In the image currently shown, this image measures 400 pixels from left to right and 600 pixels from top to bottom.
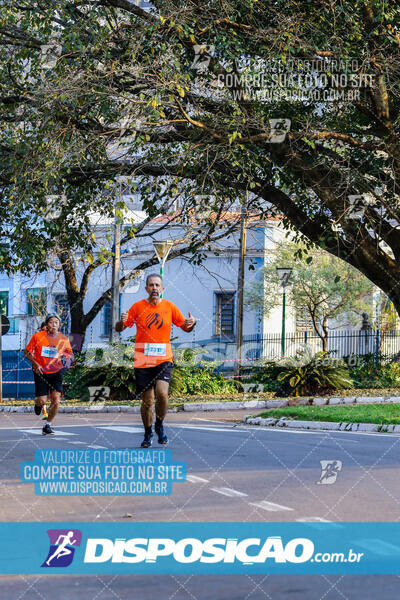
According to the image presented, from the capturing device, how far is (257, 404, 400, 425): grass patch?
15.1 metres

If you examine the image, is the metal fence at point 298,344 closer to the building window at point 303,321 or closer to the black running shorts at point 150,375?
the building window at point 303,321

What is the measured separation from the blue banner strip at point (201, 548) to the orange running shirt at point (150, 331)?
160 inches

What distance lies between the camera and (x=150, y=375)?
10.7 meters

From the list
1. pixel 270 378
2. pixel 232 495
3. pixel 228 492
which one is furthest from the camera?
pixel 270 378

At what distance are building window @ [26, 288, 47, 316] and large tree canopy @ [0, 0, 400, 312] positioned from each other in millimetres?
17694

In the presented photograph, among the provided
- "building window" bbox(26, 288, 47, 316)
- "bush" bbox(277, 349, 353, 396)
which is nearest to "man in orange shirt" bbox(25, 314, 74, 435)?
"bush" bbox(277, 349, 353, 396)

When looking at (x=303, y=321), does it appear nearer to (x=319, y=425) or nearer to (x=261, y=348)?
(x=261, y=348)

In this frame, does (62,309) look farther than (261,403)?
Yes

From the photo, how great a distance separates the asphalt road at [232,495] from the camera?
16.6 feet

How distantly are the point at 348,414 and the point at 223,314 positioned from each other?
1872 centimetres

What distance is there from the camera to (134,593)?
500 cm

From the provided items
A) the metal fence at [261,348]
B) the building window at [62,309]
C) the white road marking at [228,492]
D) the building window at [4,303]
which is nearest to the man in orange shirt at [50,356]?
the white road marking at [228,492]

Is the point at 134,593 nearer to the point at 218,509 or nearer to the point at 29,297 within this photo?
the point at 218,509

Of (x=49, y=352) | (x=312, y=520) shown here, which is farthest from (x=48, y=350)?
(x=312, y=520)
